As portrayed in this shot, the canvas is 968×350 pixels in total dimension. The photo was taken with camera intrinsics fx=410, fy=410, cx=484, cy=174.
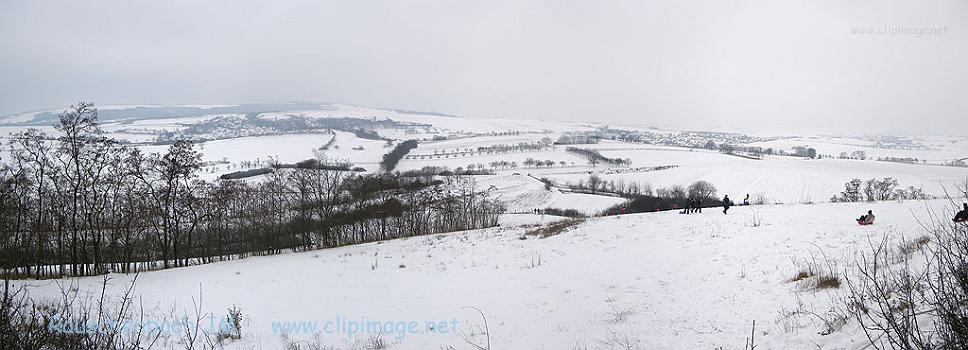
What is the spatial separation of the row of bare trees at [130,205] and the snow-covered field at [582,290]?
7356 mm

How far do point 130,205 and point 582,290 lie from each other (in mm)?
27474

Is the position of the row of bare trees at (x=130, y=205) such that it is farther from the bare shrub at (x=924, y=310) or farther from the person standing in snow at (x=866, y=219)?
the person standing in snow at (x=866, y=219)

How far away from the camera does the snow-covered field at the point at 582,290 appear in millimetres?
6754

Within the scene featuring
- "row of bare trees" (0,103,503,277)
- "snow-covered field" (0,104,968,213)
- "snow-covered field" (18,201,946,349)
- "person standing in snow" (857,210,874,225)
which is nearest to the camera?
"snow-covered field" (18,201,946,349)

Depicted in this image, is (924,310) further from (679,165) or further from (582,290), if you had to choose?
(679,165)

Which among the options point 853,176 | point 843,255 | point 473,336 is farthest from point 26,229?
point 853,176

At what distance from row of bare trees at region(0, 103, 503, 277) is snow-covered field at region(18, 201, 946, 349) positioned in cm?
736

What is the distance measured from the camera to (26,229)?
71.8ft

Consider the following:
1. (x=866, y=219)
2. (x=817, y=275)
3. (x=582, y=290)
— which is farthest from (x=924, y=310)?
(x=866, y=219)

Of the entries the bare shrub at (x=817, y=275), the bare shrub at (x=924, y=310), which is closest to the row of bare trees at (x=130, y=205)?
the bare shrub at (x=924, y=310)

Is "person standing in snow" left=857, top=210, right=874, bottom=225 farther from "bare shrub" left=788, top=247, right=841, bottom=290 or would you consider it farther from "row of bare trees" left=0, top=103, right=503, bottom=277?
"row of bare trees" left=0, top=103, right=503, bottom=277

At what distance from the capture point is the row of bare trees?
Result: 67.6 ft

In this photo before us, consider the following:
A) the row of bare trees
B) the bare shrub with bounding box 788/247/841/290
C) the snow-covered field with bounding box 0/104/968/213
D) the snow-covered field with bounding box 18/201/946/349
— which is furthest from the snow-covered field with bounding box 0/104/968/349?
the row of bare trees

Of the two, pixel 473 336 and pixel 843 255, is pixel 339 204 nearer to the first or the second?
pixel 473 336
